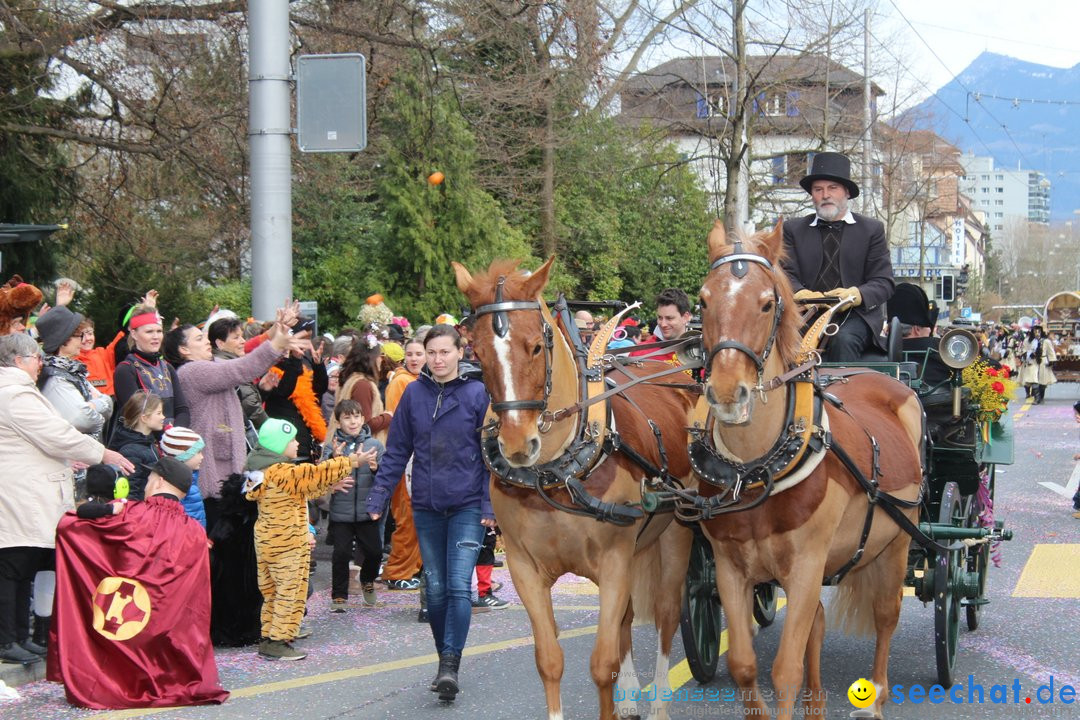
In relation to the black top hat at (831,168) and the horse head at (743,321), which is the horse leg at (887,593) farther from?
the black top hat at (831,168)

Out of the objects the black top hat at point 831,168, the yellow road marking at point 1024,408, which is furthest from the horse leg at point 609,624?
the yellow road marking at point 1024,408

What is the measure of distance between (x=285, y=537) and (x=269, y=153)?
4.62 metres

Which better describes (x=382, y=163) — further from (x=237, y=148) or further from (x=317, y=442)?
(x=317, y=442)


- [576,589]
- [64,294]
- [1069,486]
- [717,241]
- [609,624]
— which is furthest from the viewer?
[1069,486]

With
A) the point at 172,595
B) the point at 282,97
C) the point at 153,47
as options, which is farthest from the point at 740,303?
the point at 153,47

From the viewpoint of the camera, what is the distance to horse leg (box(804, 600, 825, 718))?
220 inches

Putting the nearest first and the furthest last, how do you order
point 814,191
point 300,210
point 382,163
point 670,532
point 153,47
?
1. point 670,532
2. point 814,191
3. point 153,47
4. point 300,210
5. point 382,163

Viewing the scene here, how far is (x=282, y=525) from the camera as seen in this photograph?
25.0ft

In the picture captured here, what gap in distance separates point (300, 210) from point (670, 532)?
46.1 ft

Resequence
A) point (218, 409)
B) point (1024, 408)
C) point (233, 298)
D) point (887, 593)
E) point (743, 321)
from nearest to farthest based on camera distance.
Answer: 1. point (743, 321)
2. point (887, 593)
3. point (218, 409)
4. point (233, 298)
5. point (1024, 408)

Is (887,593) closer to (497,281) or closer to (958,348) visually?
(958,348)

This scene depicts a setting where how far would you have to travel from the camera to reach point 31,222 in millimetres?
15219

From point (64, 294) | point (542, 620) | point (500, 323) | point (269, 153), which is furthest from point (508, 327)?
point (269, 153)

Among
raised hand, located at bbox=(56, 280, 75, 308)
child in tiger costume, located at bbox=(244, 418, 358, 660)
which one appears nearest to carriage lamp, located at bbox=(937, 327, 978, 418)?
child in tiger costume, located at bbox=(244, 418, 358, 660)
